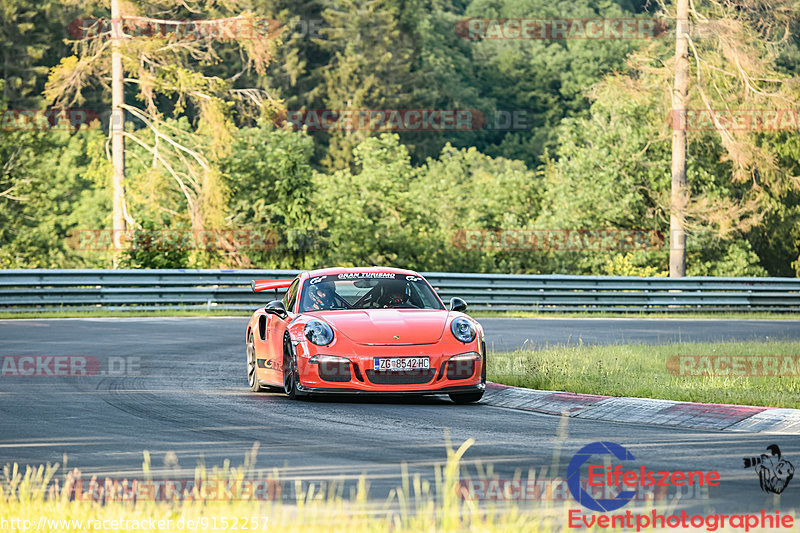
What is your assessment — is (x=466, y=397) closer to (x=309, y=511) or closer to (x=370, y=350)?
(x=370, y=350)

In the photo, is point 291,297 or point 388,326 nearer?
point 388,326

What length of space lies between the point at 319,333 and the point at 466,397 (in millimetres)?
1682

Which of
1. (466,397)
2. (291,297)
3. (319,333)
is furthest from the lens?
(291,297)

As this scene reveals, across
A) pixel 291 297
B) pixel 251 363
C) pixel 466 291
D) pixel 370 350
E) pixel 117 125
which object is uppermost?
pixel 117 125

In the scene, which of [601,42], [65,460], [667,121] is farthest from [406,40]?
[65,460]

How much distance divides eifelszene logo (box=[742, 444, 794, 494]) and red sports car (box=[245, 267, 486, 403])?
4.09 meters

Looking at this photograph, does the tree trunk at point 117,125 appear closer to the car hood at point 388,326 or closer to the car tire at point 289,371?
the car tire at point 289,371

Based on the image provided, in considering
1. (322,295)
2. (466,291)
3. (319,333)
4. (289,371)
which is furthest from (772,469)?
(466,291)

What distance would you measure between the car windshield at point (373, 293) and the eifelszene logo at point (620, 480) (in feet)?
18.0

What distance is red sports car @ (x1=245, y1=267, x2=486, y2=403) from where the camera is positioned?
1239 centimetres

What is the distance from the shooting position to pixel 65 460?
8234 mm

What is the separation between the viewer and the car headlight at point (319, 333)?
12.6 meters

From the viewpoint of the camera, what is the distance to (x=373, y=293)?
14008 mm

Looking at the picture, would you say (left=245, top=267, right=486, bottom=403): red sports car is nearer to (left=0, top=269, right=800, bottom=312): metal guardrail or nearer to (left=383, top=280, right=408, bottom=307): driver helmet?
(left=383, top=280, right=408, bottom=307): driver helmet
